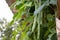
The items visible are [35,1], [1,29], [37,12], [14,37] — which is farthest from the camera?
[1,29]

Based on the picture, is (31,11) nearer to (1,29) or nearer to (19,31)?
(19,31)

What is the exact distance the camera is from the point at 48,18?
0.85m

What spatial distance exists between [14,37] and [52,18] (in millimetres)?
312

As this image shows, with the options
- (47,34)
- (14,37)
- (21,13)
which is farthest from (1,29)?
(47,34)

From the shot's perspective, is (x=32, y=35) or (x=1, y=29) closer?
(x=32, y=35)

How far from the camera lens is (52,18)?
85 centimetres

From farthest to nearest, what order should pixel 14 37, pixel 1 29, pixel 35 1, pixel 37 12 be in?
pixel 1 29 < pixel 14 37 < pixel 35 1 < pixel 37 12

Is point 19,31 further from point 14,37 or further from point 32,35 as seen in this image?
point 32,35

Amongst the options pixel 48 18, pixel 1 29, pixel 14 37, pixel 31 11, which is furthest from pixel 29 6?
pixel 1 29

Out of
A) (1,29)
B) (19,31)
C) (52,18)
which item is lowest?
(1,29)

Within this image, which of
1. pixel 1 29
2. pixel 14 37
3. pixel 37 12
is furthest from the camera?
pixel 1 29

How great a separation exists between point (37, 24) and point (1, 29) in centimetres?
71

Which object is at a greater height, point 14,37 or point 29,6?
point 29,6

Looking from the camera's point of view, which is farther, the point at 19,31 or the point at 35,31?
the point at 19,31
